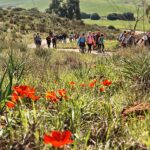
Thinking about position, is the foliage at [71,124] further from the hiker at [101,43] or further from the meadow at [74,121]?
the hiker at [101,43]

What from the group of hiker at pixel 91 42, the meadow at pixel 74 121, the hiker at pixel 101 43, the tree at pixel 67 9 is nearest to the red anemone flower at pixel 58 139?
the meadow at pixel 74 121

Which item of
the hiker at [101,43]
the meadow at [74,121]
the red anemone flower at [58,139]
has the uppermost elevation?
the red anemone flower at [58,139]

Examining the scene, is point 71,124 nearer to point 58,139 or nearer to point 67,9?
point 58,139

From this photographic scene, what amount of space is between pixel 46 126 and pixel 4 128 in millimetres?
426

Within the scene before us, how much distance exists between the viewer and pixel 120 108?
19.5 ft

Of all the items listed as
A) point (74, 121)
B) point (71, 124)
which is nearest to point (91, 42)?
point (74, 121)

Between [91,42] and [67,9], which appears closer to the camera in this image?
[91,42]

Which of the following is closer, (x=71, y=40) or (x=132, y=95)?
(x=132, y=95)

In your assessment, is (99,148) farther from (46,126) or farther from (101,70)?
(101,70)

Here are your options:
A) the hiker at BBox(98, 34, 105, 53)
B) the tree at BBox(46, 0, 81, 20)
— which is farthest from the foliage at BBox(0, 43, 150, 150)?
the tree at BBox(46, 0, 81, 20)

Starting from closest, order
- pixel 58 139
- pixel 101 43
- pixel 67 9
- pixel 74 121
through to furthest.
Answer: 1. pixel 58 139
2. pixel 74 121
3. pixel 101 43
4. pixel 67 9

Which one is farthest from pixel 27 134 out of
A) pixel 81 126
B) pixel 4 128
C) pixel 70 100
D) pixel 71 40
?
pixel 71 40

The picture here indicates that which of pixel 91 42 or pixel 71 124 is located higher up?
pixel 71 124

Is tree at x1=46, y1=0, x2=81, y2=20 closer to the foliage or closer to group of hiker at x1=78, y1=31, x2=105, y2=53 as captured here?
group of hiker at x1=78, y1=31, x2=105, y2=53
